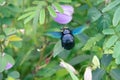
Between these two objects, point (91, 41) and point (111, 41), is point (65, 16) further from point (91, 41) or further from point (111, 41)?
point (111, 41)

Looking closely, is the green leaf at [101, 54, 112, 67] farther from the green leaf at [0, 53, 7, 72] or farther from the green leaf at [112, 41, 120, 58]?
the green leaf at [0, 53, 7, 72]

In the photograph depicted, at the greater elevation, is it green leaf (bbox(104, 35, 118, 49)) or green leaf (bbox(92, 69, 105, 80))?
green leaf (bbox(104, 35, 118, 49))

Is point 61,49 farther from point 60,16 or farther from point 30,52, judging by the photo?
point 30,52

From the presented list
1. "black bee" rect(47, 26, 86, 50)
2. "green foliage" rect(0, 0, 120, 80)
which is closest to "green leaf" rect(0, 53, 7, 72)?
"green foliage" rect(0, 0, 120, 80)

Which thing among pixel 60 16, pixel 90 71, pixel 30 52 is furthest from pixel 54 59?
pixel 90 71

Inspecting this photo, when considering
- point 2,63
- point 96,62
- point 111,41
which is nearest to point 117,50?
point 111,41

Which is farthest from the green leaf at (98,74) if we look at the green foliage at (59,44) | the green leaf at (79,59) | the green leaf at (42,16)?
the green leaf at (42,16)

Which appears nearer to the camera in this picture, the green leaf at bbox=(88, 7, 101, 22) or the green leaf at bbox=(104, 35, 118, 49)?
the green leaf at bbox=(104, 35, 118, 49)

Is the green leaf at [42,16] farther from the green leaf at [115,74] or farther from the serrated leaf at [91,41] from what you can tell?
the green leaf at [115,74]
